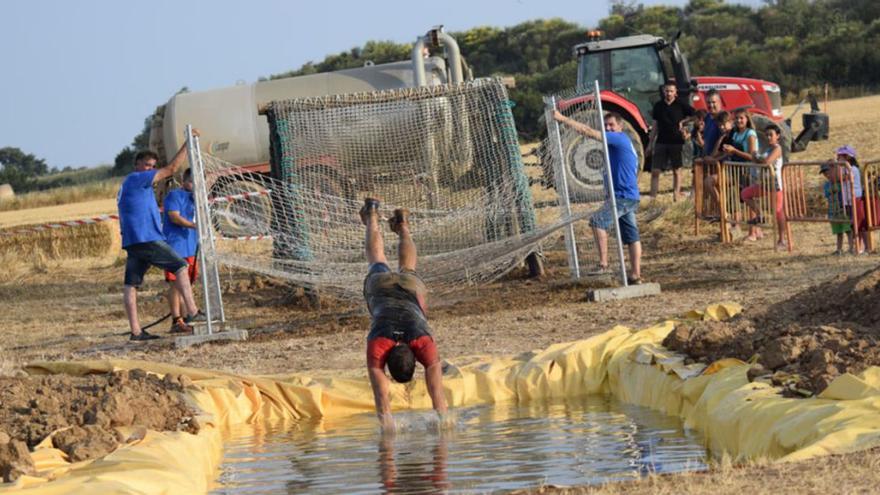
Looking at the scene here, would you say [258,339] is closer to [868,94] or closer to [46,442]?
[46,442]

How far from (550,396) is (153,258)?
5106 millimetres

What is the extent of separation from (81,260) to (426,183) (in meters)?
10.1

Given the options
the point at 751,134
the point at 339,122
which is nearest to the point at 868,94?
the point at 751,134

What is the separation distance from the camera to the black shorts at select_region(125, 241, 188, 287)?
14.5 m

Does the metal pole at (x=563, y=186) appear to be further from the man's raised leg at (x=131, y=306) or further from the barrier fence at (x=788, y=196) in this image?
the man's raised leg at (x=131, y=306)

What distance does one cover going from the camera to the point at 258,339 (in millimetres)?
14719

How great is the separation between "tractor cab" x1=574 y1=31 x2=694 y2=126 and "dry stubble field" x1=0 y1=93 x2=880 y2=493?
379 centimetres

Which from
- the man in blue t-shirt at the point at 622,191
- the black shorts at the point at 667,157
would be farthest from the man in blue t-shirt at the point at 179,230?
the black shorts at the point at 667,157

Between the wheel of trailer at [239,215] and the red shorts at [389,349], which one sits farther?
the wheel of trailer at [239,215]

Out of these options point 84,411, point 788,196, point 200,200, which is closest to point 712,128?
point 788,196

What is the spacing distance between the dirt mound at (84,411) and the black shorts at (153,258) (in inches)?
153

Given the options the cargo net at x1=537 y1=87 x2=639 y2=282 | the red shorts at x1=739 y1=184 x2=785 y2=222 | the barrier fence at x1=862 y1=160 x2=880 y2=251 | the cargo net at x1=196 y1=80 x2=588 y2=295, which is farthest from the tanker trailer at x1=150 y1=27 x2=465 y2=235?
the barrier fence at x1=862 y1=160 x2=880 y2=251

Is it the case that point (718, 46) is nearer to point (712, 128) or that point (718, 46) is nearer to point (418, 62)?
point (418, 62)

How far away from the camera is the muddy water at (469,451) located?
25.9 ft
